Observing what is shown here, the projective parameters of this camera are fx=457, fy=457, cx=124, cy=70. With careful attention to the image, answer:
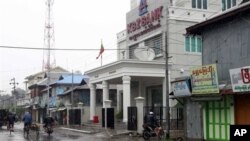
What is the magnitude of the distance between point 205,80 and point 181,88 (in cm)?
259

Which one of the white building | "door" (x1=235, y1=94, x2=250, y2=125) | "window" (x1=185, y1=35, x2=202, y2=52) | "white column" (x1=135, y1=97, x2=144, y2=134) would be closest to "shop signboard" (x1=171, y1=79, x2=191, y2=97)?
"door" (x1=235, y1=94, x2=250, y2=125)

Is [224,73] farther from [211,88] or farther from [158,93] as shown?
[158,93]

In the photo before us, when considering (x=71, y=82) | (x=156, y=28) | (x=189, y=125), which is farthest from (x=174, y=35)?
(x=71, y=82)

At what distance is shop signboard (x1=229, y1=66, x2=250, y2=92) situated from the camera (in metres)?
19.5

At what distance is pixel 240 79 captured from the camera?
19.9m

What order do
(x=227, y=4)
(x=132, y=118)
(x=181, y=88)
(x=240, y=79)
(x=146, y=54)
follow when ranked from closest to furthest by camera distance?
(x=240, y=79)
(x=181, y=88)
(x=132, y=118)
(x=146, y=54)
(x=227, y=4)

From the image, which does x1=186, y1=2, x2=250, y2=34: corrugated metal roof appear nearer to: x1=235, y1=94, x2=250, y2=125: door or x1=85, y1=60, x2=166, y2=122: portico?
x1=235, y1=94, x2=250, y2=125: door

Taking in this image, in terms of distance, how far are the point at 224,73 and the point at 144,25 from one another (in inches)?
779

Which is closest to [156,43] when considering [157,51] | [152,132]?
[157,51]

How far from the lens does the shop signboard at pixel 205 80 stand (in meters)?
21.7

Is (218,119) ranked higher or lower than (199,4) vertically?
lower

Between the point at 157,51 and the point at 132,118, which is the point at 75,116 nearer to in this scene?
the point at 157,51

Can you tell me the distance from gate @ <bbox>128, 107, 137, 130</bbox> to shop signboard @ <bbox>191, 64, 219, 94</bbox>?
9.15m

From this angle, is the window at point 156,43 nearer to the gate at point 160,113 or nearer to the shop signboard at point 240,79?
the gate at point 160,113
